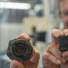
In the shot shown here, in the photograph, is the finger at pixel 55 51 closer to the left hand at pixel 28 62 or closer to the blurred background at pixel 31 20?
the left hand at pixel 28 62

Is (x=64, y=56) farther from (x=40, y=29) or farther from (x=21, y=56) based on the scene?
(x=40, y=29)

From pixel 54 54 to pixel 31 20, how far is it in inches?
72.6

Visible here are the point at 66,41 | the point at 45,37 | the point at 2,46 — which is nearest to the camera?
the point at 66,41

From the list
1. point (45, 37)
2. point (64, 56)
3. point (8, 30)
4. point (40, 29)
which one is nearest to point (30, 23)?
point (40, 29)

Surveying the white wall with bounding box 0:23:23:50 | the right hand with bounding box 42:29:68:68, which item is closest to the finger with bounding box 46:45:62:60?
the right hand with bounding box 42:29:68:68

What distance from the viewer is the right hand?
62cm

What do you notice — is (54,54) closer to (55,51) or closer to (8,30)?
(55,51)

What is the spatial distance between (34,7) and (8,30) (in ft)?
2.98

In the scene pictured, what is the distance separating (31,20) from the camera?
2.47 metres

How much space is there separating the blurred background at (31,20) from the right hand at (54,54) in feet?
2.40

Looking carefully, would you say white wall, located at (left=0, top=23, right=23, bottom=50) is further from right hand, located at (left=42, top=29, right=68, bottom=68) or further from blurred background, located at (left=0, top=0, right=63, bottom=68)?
right hand, located at (left=42, top=29, right=68, bottom=68)

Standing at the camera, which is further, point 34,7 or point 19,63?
point 34,7

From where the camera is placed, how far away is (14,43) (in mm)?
543

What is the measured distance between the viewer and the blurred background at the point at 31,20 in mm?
2135
